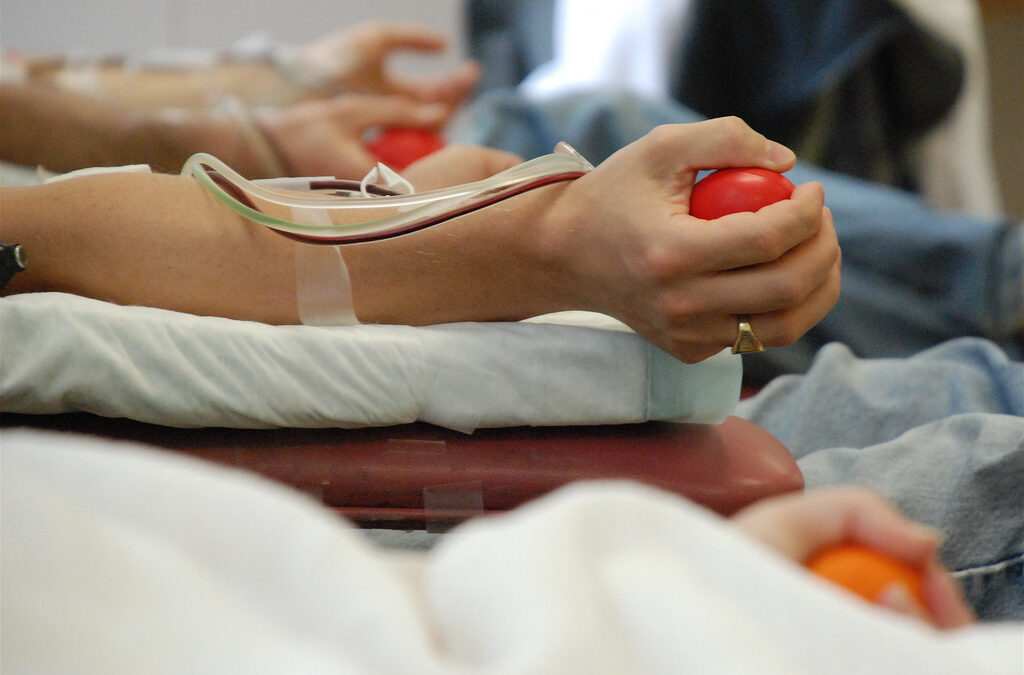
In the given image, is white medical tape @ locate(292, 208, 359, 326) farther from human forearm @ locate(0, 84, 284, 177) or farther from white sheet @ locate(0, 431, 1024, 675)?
white sheet @ locate(0, 431, 1024, 675)

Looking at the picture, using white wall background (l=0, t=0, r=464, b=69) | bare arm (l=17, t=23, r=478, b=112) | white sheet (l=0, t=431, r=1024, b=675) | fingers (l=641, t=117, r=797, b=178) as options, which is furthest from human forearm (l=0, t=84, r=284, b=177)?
white wall background (l=0, t=0, r=464, b=69)

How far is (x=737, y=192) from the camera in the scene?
42cm

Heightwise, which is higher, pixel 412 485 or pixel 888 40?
pixel 888 40

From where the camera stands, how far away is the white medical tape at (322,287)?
1.59 feet

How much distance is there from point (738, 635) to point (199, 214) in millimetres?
402

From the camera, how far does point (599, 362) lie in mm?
485

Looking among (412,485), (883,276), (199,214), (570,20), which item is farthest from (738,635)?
(570,20)

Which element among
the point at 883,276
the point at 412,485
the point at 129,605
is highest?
the point at 129,605

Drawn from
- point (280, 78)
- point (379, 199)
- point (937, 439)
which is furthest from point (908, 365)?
point (280, 78)

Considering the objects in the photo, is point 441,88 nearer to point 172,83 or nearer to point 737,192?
point 172,83

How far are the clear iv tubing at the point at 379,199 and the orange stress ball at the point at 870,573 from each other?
0.27 metres

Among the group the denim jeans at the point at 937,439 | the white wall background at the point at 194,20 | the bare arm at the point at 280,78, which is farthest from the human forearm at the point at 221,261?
the white wall background at the point at 194,20

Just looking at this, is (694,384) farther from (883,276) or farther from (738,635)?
(883,276)

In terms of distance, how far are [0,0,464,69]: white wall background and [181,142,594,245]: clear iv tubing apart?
1.05 metres
